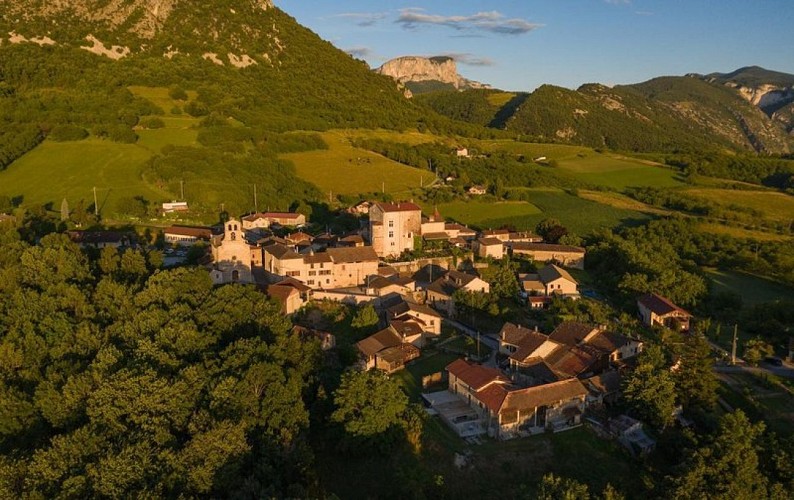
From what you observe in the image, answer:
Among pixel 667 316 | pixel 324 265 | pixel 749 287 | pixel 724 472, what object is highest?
pixel 324 265

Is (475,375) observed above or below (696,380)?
above

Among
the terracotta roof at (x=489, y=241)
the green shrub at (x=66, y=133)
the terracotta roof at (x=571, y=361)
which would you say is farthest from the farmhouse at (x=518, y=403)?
the green shrub at (x=66, y=133)

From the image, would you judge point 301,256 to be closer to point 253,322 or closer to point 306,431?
point 253,322

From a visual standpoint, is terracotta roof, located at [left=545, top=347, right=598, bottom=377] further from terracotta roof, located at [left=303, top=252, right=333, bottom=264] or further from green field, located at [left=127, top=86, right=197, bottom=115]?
green field, located at [left=127, top=86, right=197, bottom=115]

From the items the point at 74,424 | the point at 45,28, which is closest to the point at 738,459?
the point at 74,424

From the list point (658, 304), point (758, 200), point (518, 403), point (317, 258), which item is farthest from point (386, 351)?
point (758, 200)

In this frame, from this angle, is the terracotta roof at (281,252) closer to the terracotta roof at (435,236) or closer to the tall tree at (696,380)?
the terracotta roof at (435,236)

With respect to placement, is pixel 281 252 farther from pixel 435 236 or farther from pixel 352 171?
pixel 352 171

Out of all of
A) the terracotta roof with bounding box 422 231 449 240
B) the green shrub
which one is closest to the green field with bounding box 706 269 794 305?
the terracotta roof with bounding box 422 231 449 240
